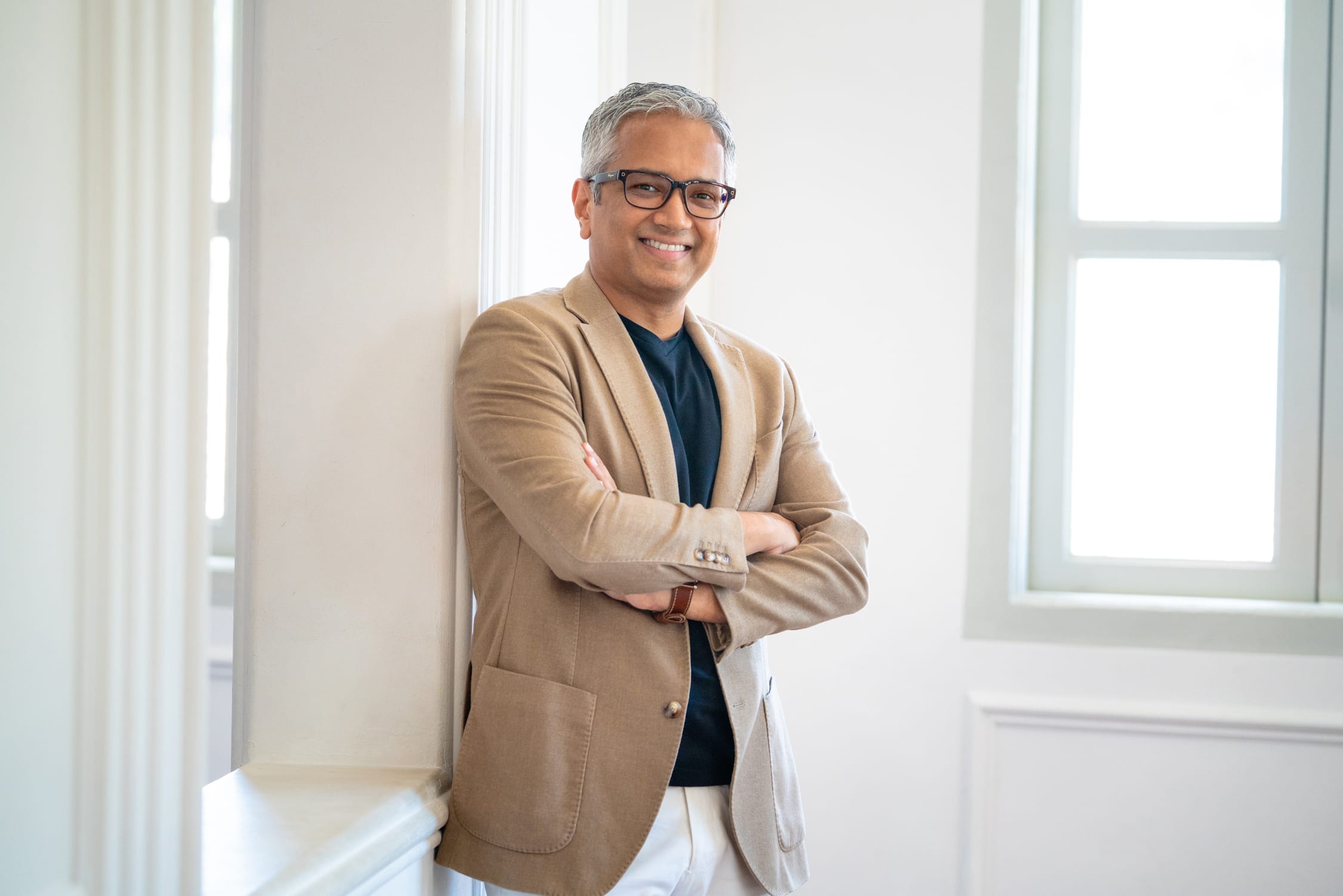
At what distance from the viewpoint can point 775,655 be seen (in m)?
2.72

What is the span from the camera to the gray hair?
4.73 feet

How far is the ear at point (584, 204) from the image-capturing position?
→ 4.98 feet

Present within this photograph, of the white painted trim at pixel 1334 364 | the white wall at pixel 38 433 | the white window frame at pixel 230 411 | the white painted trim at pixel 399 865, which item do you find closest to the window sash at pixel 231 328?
the white window frame at pixel 230 411

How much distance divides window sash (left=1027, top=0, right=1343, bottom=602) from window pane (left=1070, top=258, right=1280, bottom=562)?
0.12 feet

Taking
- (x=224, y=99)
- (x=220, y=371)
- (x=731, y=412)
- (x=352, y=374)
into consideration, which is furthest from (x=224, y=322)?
(x=731, y=412)

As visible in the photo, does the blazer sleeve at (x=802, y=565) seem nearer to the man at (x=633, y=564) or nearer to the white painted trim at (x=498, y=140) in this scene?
the man at (x=633, y=564)

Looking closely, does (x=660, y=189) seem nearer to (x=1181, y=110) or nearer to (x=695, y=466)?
(x=695, y=466)

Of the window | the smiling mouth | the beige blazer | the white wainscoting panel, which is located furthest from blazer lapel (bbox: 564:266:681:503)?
the window

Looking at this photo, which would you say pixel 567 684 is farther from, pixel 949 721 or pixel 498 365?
pixel 949 721

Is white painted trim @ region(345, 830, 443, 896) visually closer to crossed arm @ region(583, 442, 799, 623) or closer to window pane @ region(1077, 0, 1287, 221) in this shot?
crossed arm @ region(583, 442, 799, 623)

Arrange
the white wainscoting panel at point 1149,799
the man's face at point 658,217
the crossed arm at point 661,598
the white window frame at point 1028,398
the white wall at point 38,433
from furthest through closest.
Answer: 1. the white window frame at point 1028,398
2. the white wainscoting panel at point 1149,799
3. the man's face at point 658,217
4. the crossed arm at point 661,598
5. the white wall at point 38,433

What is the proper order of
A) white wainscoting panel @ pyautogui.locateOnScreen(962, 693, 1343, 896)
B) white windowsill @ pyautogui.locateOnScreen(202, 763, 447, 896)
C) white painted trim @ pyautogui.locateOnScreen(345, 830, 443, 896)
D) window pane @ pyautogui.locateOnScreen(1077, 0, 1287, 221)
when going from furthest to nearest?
1. window pane @ pyautogui.locateOnScreen(1077, 0, 1287, 221)
2. white wainscoting panel @ pyautogui.locateOnScreen(962, 693, 1343, 896)
3. white painted trim @ pyautogui.locateOnScreen(345, 830, 443, 896)
4. white windowsill @ pyautogui.locateOnScreen(202, 763, 447, 896)

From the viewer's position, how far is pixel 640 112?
1442 millimetres

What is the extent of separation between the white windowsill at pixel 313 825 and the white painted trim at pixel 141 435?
0.33 metres
